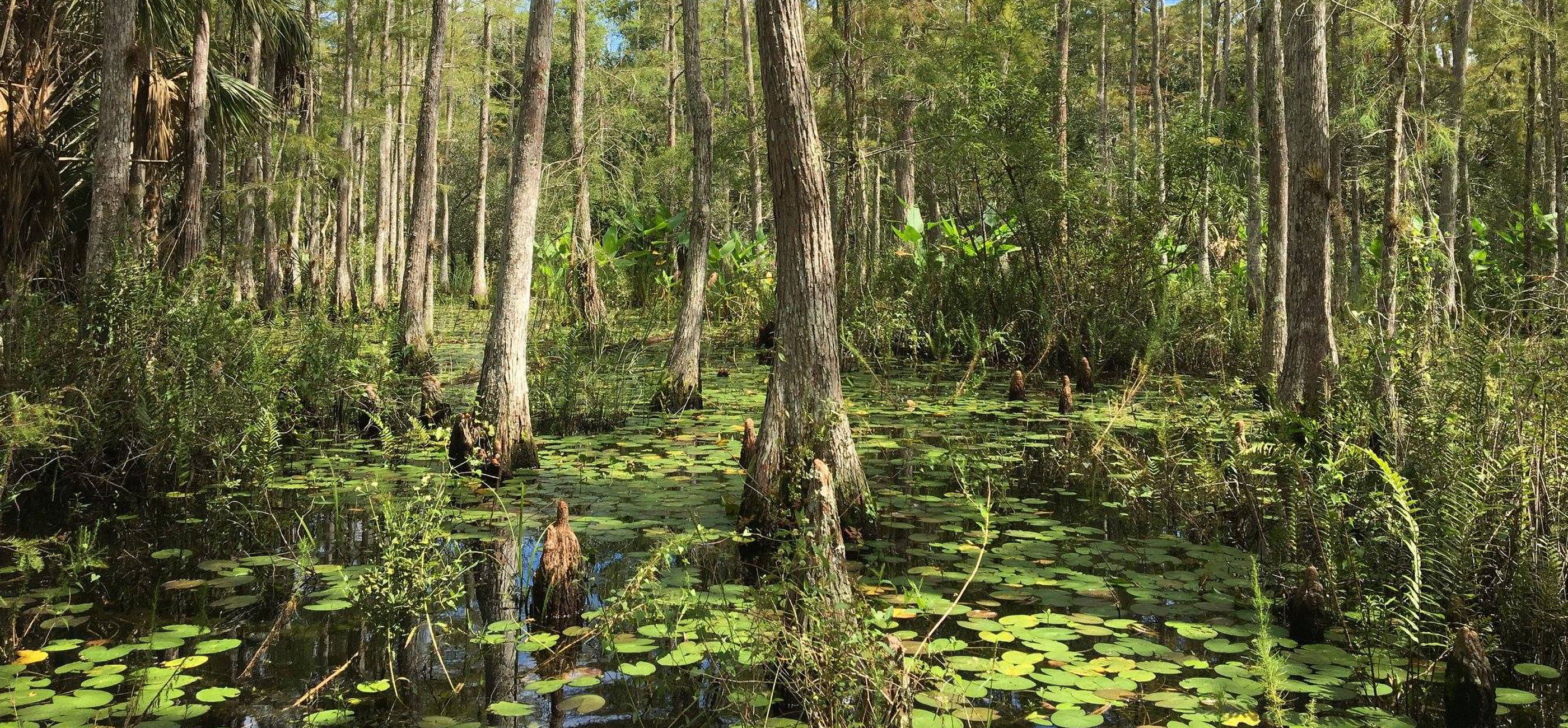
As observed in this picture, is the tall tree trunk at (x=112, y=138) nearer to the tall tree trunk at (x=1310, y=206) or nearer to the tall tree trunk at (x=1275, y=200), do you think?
the tall tree trunk at (x=1310, y=206)

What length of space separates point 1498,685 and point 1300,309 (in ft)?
14.2

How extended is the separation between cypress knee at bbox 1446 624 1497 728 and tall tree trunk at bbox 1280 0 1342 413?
4196 mm

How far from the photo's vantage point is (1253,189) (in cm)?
1377

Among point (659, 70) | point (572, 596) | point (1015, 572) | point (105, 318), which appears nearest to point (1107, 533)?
point (1015, 572)

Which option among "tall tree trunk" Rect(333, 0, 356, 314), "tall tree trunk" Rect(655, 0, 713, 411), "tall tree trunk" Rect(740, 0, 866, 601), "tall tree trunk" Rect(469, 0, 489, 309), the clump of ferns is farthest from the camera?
"tall tree trunk" Rect(469, 0, 489, 309)

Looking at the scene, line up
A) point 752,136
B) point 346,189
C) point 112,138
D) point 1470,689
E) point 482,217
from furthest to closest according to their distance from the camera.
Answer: point 482,217 → point 346,189 → point 752,136 → point 112,138 → point 1470,689

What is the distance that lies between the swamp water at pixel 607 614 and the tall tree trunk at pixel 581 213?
305 inches

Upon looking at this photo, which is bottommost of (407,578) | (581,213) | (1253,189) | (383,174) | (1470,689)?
(1470,689)

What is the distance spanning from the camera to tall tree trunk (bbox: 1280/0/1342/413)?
7742 mm

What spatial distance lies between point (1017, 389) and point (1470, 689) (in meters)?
7.43

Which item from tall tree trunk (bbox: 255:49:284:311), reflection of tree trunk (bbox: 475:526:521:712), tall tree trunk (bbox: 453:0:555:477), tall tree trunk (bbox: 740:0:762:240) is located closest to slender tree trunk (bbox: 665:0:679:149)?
tall tree trunk (bbox: 740:0:762:240)

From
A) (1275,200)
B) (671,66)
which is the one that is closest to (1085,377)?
(1275,200)

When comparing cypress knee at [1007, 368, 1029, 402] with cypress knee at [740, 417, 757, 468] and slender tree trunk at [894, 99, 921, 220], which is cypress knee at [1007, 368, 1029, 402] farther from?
slender tree trunk at [894, 99, 921, 220]

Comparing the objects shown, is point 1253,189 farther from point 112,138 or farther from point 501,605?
point 112,138
